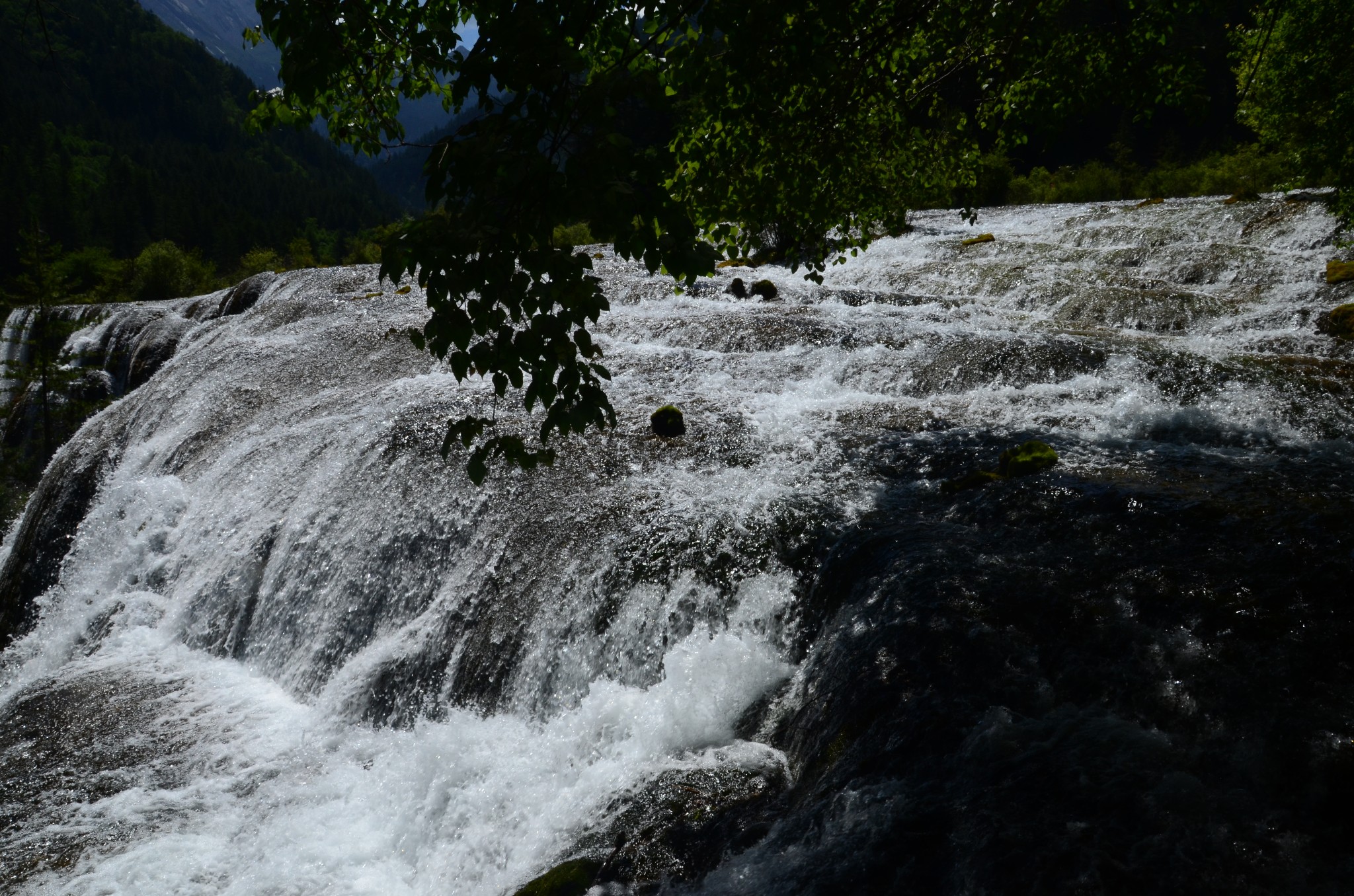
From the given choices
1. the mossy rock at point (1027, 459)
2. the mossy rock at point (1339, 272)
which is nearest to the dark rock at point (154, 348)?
the mossy rock at point (1027, 459)

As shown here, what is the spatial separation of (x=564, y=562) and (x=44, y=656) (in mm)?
7499

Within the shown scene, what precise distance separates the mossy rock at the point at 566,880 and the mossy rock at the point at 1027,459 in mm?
4023

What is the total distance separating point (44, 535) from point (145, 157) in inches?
4287

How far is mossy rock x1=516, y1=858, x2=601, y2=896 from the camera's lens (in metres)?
3.63

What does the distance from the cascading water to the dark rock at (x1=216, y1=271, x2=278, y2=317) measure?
32.3 ft

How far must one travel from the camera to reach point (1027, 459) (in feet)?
19.5

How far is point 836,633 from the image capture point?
4.54 metres

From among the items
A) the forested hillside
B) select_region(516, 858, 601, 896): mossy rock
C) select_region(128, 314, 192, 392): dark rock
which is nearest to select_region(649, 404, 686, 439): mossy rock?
select_region(516, 858, 601, 896): mossy rock

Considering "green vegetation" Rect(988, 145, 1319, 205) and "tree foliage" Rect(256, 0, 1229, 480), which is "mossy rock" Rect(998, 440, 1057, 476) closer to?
"tree foliage" Rect(256, 0, 1229, 480)

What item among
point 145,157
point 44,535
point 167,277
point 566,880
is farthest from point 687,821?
point 145,157

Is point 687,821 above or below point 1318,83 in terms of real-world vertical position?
below

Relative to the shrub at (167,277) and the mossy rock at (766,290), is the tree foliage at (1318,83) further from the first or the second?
the shrub at (167,277)

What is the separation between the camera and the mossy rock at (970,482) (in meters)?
5.89

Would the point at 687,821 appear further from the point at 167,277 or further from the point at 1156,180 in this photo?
the point at 167,277
